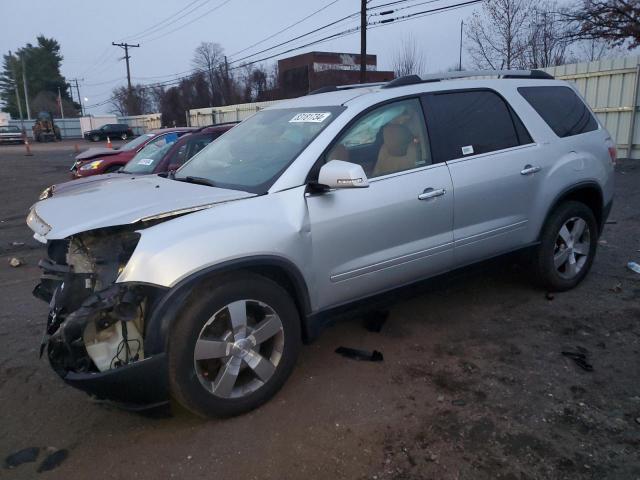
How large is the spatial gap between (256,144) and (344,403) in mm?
1908

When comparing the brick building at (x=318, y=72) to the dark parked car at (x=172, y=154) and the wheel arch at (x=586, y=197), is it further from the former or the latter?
the wheel arch at (x=586, y=197)

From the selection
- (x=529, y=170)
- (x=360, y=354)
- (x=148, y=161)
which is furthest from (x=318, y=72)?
(x=360, y=354)

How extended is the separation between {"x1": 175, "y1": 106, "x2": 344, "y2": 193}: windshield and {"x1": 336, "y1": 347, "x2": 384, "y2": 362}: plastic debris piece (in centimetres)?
141

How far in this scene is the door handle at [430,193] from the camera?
11.7 feet

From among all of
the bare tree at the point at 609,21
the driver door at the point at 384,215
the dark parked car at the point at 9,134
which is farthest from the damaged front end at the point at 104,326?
the dark parked car at the point at 9,134

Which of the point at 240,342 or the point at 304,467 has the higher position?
the point at 240,342

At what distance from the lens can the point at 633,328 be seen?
4051 millimetres

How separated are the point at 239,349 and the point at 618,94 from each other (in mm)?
13087

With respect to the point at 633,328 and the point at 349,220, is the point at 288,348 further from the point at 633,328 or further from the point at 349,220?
the point at 633,328

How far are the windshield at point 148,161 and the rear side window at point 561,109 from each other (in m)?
6.08

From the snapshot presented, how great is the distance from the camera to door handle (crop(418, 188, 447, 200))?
3.57 metres

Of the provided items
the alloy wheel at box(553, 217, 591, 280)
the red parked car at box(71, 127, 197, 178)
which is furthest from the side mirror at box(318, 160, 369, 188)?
Answer: the red parked car at box(71, 127, 197, 178)

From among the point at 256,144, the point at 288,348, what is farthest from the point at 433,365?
the point at 256,144

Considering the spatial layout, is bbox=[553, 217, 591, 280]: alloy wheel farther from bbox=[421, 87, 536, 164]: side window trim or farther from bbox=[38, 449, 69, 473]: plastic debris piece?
bbox=[38, 449, 69, 473]: plastic debris piece
